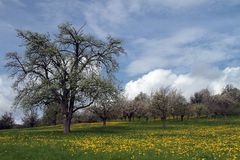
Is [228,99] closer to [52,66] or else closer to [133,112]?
[133,112]

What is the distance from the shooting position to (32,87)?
1708 inches

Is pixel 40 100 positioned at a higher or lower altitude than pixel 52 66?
lower

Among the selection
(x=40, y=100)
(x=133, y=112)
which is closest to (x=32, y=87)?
(x=40, y=100)

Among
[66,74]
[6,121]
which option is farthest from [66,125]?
[6,121]

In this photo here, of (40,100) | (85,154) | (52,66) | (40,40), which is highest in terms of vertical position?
(40,40)

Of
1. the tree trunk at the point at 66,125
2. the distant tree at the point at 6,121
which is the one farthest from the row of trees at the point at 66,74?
the distant tree at the point at 6,121

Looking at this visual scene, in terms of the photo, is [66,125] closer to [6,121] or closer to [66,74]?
[66,74]

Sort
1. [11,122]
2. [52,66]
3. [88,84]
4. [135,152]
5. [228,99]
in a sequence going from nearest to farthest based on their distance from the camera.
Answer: [135,152], [88,84], [52,66], [228,99], [11,122]

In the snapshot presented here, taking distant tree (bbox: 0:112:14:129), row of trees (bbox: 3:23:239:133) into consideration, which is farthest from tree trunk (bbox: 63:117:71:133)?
distant tree (bbox: 0:112:14:129)

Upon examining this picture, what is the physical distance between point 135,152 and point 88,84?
25.0 meters

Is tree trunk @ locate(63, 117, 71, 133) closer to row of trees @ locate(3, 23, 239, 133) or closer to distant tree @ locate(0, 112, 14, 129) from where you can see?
row of trees @ locate(3, 23, 239, 133)

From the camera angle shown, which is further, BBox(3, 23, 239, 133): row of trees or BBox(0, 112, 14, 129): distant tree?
BBox(0, 112, 14, 129): distant tree

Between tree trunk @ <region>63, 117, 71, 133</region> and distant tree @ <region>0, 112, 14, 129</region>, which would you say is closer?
tree trunk @ <region>63, 117, 71, 133</region>

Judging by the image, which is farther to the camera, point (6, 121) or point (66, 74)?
point (6, 121)
